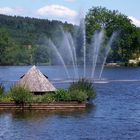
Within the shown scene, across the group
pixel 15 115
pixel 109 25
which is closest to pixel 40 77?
pixel 15 115

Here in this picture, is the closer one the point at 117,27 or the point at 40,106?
the point at 40,106

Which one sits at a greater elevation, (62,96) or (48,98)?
(62,96)

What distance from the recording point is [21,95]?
45.6 metres

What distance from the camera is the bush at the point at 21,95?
45.8 m

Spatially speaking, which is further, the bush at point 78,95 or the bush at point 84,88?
the bush at point 84,88

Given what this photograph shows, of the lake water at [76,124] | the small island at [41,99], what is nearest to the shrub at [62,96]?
the small island at [41,99]

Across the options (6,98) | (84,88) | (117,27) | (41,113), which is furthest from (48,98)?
(117,27)

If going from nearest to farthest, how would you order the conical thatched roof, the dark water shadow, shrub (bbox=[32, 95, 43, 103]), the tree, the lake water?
the lake water, the dark water shadow, shrub (bbox=[32, 95, 43, 103]), the conical thatched roof, the tree

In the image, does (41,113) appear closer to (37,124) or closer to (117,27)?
(37,124)

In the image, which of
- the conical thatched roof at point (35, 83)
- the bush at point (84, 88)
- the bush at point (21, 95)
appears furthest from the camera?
the bush at point (84, 88)

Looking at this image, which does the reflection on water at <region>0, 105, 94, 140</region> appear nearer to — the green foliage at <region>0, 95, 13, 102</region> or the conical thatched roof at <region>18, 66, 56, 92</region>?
the green foliage at <region>0, 95, 13, 102</region>

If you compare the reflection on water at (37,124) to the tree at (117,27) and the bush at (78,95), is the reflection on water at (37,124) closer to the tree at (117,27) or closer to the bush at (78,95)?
the bush at (78,95)

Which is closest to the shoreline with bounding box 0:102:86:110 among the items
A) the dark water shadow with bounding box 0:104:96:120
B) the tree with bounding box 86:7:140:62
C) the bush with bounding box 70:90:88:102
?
the bush with bounding box 70:90:88:102

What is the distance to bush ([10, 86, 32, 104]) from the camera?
45781mm
